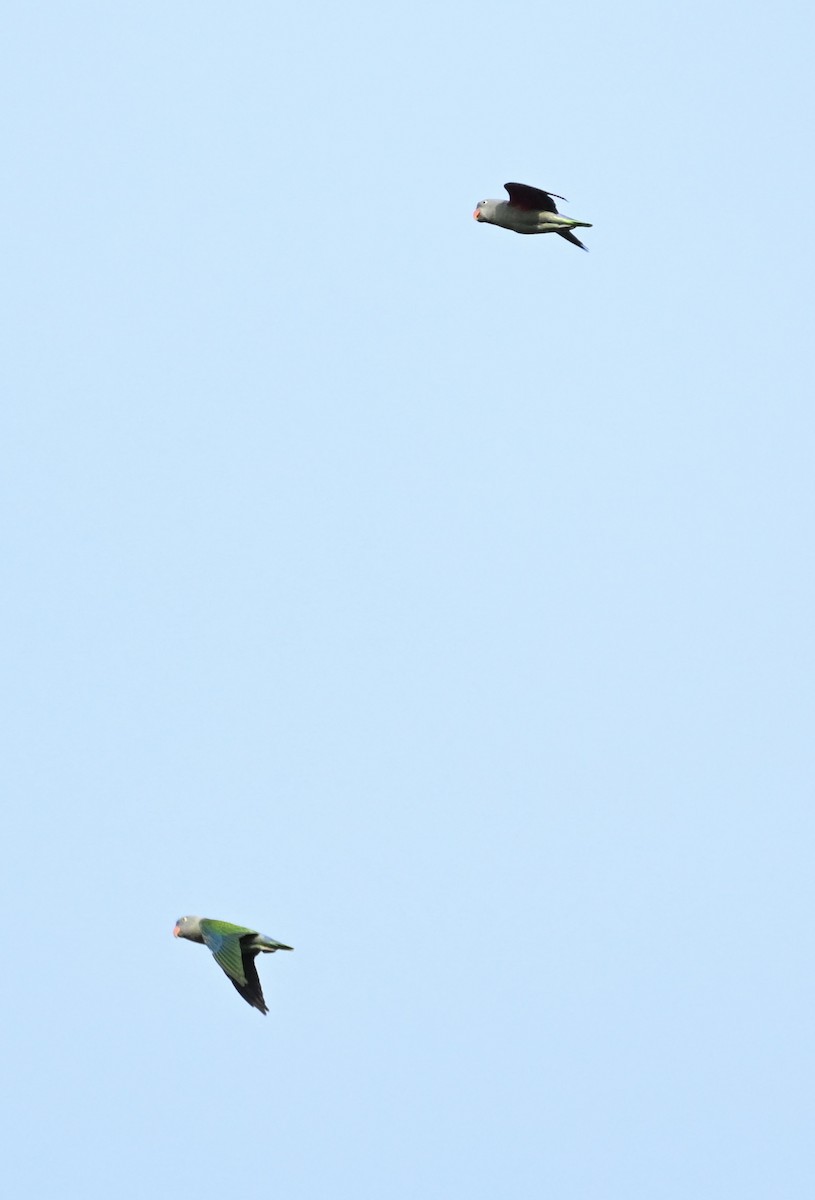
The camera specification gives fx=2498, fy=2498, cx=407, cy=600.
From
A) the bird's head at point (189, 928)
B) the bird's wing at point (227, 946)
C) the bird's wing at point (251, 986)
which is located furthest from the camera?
the bird's head at point (189, 928)

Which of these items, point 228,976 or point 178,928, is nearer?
point 228,976

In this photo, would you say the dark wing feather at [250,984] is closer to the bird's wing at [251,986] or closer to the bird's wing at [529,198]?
the bird's wing at [251,986]

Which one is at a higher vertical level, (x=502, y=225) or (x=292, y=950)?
(x=502, y=225)

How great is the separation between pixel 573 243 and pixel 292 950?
570 inches

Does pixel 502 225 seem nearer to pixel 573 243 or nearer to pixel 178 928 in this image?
pixel 573 243

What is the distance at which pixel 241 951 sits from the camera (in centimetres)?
4744

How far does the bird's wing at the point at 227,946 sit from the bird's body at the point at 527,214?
574 inches

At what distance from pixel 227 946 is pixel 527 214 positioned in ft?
50.0

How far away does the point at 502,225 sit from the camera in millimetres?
48781

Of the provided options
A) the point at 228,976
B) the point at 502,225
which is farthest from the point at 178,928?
the point at 502,225

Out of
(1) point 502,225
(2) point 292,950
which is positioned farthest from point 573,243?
(2) point 292,950

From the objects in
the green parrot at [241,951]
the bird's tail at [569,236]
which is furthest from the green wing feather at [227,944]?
the bird's tail at [569,236]

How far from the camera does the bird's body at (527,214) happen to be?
156 feet

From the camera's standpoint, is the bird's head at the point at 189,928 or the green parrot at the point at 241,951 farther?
the bird's head at the point at 189,928
